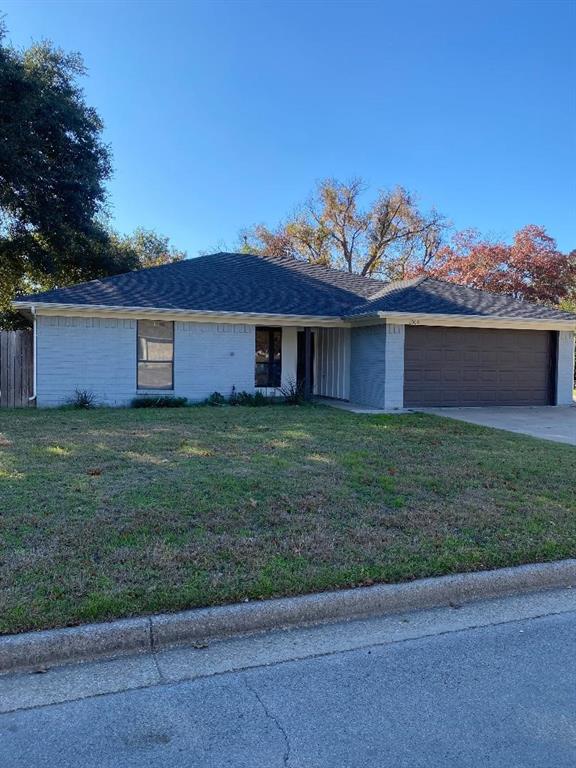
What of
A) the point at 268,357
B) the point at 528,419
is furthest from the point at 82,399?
the point at 528,419

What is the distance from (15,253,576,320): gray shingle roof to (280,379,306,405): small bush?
→ 2.09m

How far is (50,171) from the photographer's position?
18.6 metres

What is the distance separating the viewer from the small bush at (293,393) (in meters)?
15.3

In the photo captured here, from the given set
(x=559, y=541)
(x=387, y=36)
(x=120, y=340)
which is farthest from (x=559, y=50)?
(x=559, y=541)

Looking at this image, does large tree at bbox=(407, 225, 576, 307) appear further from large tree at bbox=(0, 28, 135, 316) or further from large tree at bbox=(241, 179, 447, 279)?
large tree at bbox=(0, 28, 135, 316)

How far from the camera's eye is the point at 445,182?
102 ft

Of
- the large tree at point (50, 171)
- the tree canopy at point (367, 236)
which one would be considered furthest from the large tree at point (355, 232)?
the large tree at point (50, 171)

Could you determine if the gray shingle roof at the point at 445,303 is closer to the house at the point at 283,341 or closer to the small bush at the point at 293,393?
the house at the point at 283,341

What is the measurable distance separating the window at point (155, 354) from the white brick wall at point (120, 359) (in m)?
0.16

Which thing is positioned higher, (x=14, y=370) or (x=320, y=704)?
(x=14, y=370)

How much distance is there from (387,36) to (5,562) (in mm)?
16908

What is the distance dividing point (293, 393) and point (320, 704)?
42.2 feet

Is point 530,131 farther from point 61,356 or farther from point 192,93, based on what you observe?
point 61,356

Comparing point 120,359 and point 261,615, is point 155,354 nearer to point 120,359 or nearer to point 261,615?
point 120,359
